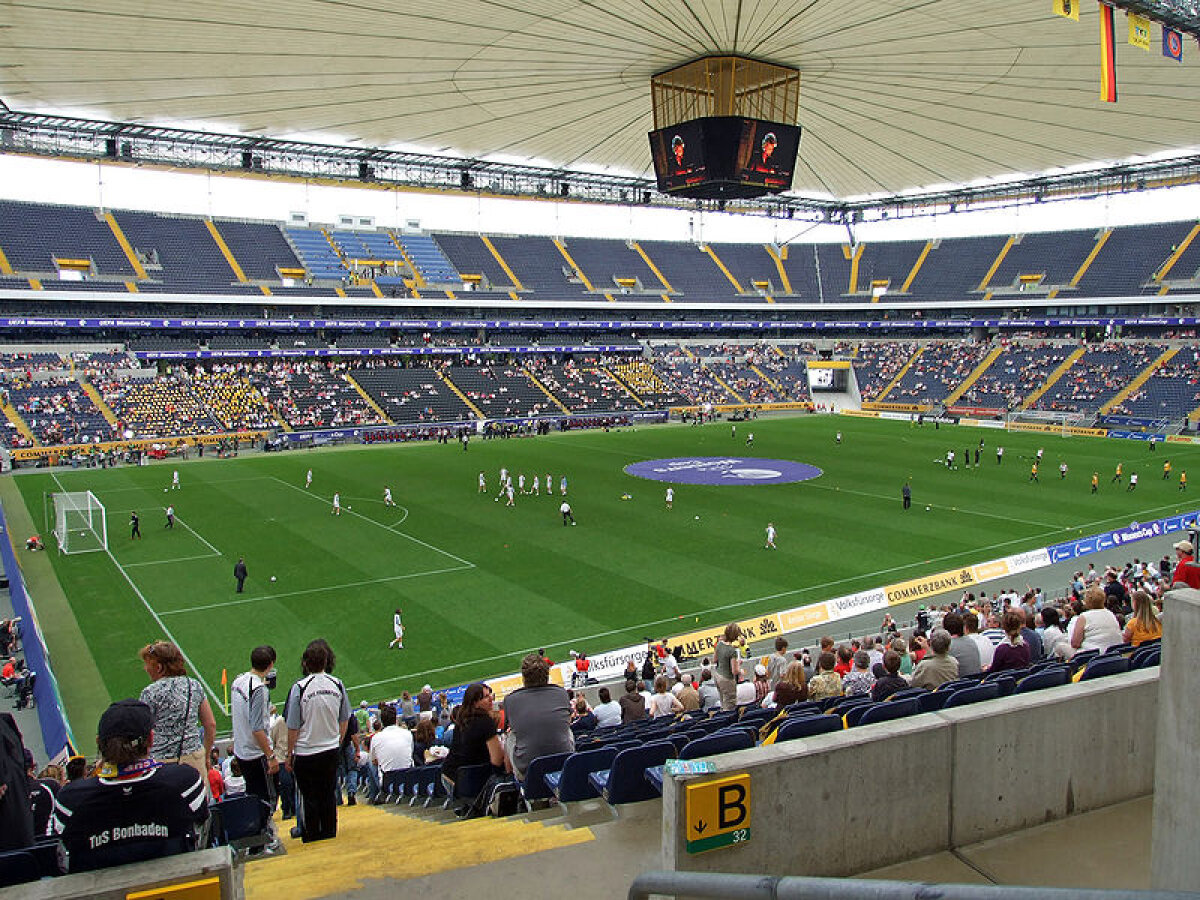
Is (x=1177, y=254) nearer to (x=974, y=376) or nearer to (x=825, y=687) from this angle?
(x=974, y=376)

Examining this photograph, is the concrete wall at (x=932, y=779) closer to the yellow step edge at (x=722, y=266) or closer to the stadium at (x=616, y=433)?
the stadium at (x=616, y=433)

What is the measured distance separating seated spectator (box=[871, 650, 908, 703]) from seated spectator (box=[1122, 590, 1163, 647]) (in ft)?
9.83

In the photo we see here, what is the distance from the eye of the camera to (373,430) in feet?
197

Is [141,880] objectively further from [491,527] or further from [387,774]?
[491,527]

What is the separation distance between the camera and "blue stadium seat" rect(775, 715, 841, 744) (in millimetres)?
→ 5848

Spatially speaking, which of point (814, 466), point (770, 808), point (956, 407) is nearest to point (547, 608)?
point (770, 808)

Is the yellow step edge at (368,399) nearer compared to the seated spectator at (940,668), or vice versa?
the seated spectator at (940,668)

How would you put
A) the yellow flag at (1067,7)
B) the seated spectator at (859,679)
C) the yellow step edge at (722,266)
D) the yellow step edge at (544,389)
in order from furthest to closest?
the yellow step edge at (722,266) → the yellow step edge at (544,389) → the yellow flag at (1067,7) → the seated spectator at (859,679)

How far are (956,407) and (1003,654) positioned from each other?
71.0 m

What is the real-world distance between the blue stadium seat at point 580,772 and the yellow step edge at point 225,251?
Answer: 2771 inches

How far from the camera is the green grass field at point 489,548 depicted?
867 inches

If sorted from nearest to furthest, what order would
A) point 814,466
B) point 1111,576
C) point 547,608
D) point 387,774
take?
1. point 387,774
2. point 1111,576
3. point 547,608
4. point 814,466

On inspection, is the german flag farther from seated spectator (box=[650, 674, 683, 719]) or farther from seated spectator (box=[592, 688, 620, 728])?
seated spectator (box=[592, 688, 620, 728])

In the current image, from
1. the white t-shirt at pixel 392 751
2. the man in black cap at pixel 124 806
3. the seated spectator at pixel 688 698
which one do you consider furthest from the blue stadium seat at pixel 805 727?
the seated spectator at pixel 688 698
